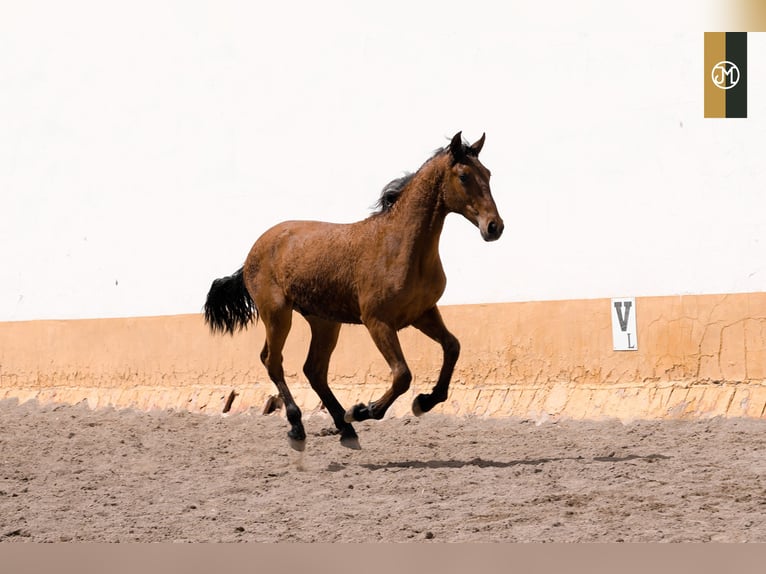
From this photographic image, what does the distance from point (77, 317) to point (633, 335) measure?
6119 millimetres

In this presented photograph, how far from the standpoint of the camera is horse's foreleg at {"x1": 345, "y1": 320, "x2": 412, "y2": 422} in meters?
7.68

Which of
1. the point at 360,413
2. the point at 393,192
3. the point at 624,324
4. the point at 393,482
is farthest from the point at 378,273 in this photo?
the point at 624,324

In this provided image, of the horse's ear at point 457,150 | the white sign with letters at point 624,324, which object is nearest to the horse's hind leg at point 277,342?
the horse's ear at point 457,150

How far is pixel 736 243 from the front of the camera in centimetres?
923

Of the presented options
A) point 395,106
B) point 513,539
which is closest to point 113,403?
point 395,106

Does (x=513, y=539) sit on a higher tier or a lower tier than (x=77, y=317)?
lower

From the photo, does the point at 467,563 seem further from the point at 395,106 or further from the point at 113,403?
the point at 113,403

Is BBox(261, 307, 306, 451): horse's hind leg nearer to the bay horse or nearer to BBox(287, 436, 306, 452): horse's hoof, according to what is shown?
the bay horse

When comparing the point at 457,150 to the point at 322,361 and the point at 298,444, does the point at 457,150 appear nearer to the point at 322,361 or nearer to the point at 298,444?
the point at 322,361

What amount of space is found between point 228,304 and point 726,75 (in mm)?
4509

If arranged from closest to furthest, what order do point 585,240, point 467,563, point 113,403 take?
point 467,563 → point 585,240 → point 113,403

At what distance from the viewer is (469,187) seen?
776 centimetres

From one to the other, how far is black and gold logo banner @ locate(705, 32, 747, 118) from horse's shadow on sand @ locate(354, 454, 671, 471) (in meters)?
3.25

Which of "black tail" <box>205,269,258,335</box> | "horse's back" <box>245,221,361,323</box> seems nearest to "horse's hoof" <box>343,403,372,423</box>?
"horse's back" <box>245,221,361,323</box>
